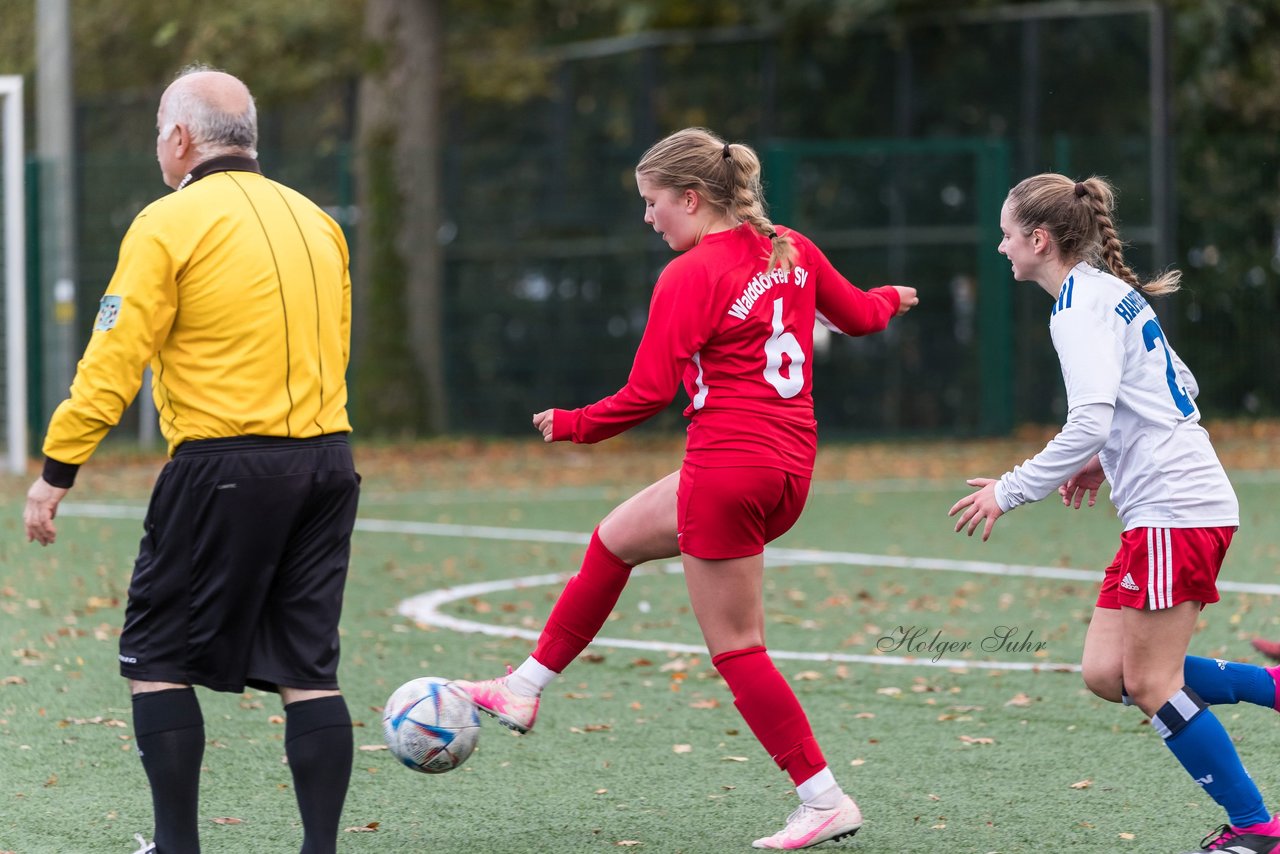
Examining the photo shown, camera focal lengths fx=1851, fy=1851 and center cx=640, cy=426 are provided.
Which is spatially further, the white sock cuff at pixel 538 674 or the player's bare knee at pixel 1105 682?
the white sock cuff at pixel 538 674

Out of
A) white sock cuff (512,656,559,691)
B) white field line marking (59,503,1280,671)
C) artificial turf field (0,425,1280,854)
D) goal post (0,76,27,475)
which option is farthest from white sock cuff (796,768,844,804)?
goal post (0,76,27,475)

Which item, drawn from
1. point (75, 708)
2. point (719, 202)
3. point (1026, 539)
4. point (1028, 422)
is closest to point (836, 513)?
point (1026, 539)

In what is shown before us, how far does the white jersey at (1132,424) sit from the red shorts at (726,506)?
60 cm

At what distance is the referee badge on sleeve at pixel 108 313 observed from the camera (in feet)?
13.7

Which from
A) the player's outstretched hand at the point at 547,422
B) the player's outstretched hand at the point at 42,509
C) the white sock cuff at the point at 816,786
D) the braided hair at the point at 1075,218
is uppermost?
the braided hair at the point at 1075,218

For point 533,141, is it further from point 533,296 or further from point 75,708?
point 75,708

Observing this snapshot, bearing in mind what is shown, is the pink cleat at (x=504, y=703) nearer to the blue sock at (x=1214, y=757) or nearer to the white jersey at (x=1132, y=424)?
the white jersey at (x=1132, y=424)

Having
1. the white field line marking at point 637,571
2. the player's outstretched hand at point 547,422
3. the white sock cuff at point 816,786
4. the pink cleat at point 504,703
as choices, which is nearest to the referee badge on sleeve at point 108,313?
the player's outstretched hand at point 547,422

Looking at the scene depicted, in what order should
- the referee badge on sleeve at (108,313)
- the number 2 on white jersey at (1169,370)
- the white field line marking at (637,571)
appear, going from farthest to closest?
the white field line marking at (637,571) → the number 2 on white jersey at (1169,370) → the referee badge on sleeve at (108,313)

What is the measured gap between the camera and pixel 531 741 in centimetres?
623

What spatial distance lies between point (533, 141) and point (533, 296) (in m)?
5.48

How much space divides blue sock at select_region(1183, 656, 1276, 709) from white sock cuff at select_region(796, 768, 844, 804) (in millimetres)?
1012

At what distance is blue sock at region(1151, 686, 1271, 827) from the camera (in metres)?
4.66

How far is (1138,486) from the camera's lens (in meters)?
4.66
